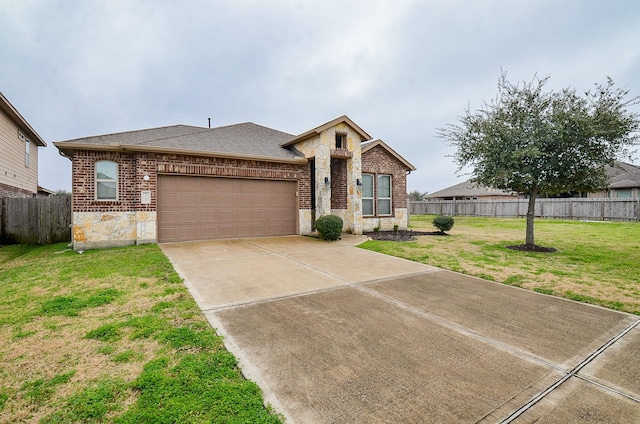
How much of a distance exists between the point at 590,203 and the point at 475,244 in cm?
1697

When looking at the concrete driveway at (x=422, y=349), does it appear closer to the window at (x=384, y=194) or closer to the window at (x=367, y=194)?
the window at (x=367, y=194)

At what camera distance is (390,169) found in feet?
46.6

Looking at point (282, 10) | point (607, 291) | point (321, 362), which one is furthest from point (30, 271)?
point (282, 10)

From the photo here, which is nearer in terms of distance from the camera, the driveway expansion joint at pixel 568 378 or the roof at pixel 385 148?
the driveway expansion joint at pixel 568 378

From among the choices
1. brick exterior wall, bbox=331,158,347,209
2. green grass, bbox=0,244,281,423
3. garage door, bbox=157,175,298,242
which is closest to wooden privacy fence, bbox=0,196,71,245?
garage door, bbox=157,175,298,242

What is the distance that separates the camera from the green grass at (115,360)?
2.00 meters

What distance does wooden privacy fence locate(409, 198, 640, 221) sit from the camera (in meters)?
18.9

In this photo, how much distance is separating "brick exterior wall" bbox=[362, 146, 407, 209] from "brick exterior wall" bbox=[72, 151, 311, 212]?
5.63 meters

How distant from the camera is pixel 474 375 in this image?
2514 mm

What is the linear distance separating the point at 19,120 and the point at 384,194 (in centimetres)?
1762

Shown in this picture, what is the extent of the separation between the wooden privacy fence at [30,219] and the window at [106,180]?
11.2 feet

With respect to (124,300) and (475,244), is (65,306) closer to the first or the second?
(124,300)

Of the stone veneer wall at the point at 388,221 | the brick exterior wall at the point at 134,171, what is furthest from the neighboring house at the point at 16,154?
the stone veneer wall at the point at 388,221

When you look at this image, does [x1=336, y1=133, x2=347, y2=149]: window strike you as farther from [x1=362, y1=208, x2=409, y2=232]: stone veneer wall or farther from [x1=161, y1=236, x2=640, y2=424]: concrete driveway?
[x1=161, y1=236, x2=640, y2=424]: concrete driveway
